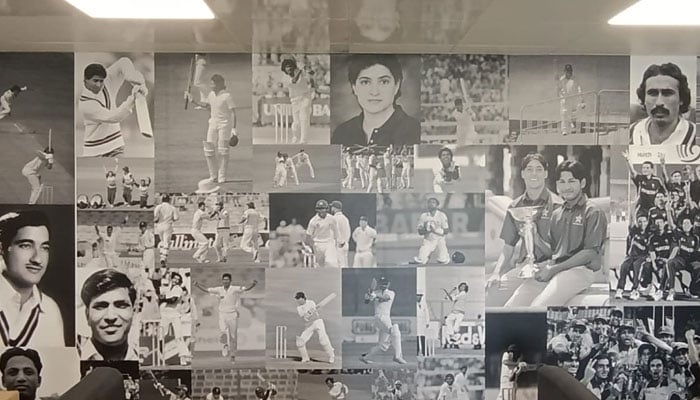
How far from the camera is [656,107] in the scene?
2.44 metres

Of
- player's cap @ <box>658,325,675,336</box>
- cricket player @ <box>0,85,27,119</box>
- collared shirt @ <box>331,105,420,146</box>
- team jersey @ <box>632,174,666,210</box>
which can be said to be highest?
cricket player @ <box>0,85,27,119</box>

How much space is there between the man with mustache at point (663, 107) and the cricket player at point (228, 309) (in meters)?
1.49

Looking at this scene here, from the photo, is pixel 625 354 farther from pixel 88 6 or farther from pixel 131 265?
pixel 88 6

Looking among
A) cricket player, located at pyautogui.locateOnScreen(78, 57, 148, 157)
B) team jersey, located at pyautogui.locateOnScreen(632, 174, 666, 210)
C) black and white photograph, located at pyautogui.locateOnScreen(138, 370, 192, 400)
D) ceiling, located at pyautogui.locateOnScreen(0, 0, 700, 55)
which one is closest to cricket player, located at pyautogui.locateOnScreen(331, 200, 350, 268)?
ceiling, located at pyautogui.locateOnScreen(0, 0, 700, 55)

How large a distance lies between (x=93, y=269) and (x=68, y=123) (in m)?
0.51

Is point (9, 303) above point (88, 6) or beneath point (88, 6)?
beneath

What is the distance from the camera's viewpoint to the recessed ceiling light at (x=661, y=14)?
170cm

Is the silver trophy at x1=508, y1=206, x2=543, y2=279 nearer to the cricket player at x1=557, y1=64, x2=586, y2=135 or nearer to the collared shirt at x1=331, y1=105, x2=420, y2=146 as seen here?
the cricket player at x1=557, y1=64, x2=586, y2=135

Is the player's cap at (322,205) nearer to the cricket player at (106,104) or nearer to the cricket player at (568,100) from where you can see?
the cricket player at (106,104)

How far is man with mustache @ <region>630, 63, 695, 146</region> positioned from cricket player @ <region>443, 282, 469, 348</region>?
80 centimetres

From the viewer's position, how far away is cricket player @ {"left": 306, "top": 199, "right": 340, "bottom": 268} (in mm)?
2438

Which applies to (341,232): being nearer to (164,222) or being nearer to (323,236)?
(323,236)

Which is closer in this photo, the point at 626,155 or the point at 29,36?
the point at 29,36

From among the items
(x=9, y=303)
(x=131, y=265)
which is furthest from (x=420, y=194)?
(x=9, y=303)
